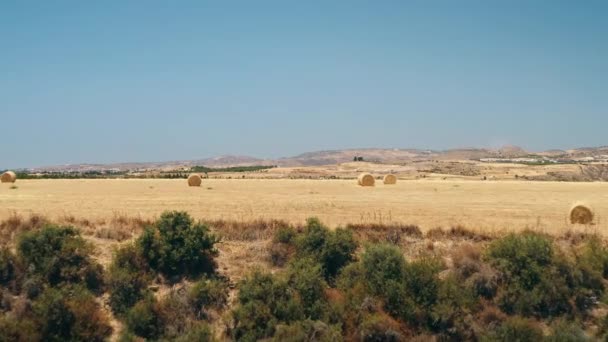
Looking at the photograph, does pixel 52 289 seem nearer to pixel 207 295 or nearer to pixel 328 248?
pixel 207 295

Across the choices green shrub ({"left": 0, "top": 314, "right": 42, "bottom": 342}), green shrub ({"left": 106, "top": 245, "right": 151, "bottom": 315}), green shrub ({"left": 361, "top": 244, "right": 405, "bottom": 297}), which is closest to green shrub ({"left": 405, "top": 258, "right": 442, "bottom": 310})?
green shrub ({"left": 361, "top": 244, "right": 405, "bottom": 297})

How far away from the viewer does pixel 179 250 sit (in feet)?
56.4

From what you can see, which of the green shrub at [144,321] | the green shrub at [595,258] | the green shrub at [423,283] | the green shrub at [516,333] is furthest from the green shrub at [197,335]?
the green shrub at [595,258]

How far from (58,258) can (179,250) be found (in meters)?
3.48

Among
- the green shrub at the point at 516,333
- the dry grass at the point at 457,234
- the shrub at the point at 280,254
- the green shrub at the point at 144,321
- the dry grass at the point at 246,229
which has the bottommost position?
the green shrub at the point at 516,333

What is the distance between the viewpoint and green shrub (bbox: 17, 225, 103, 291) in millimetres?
16453

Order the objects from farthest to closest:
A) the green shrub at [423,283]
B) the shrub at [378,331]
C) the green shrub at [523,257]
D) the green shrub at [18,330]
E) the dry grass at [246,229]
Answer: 1. the dry grass at [246,229]
2. the green shrub at [523,257]
3. the green shrub at [423,283]
4. the shrub at [378,331]
5. the green shrub at [18,330]

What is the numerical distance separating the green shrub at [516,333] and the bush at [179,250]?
27.3 feet

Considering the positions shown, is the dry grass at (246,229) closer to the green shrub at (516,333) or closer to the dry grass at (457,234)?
the dry grass at (457,234)

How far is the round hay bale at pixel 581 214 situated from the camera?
76.9 feet

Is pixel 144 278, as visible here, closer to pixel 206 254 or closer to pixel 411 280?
pixel 206 254

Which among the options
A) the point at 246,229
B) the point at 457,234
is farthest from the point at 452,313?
the point at 246,229

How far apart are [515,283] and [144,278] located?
34.8 ft

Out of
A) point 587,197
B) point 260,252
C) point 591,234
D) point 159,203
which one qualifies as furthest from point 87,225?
point 587,197
